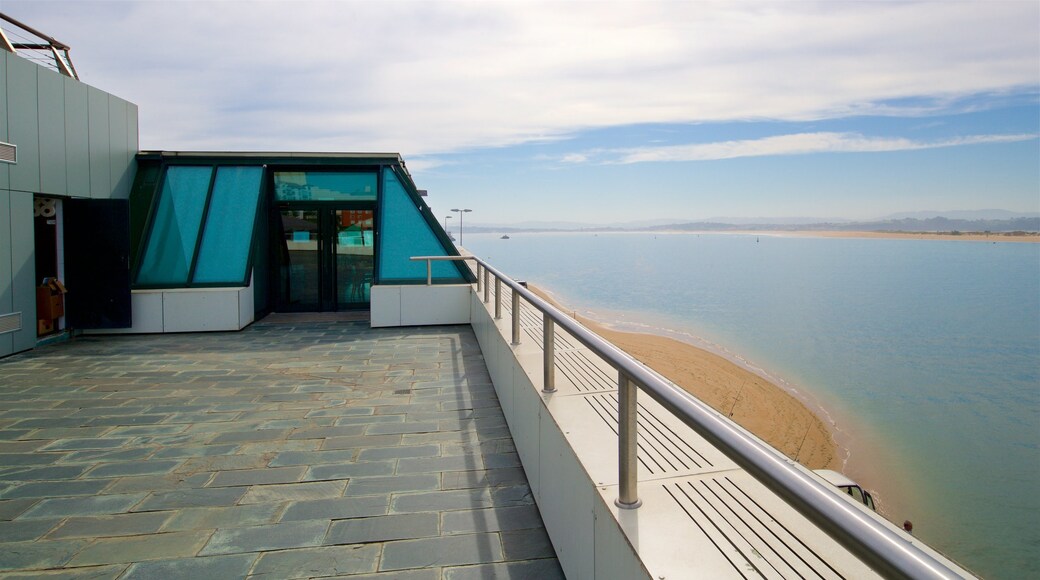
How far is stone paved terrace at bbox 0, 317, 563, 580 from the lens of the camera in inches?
140

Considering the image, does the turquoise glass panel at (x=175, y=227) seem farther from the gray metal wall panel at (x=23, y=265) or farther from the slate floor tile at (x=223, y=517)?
the slate floor tile at (x=223, y=517)

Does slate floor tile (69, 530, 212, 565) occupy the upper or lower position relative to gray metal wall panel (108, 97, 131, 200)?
lower

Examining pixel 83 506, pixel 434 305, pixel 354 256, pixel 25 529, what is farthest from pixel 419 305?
pixel 25 529

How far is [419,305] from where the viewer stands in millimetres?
11414

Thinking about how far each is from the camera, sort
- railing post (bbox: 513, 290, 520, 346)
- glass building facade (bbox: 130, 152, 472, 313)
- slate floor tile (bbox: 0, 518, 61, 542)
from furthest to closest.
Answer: glass building facade (bbox: 130, 152, 472, 313) → railing post (bbox: 513, 290, 520, 346) → slate floor tile (bbox: 0, 518, 61, 542)

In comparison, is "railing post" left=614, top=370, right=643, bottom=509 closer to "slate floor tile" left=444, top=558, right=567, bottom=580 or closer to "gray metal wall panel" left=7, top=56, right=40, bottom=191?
"slate floor tile" left=444, top=558, right=567, bottom=580

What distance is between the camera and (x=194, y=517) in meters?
4.07

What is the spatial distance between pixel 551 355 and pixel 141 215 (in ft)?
34.2

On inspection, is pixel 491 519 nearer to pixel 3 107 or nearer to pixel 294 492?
pixel 294 492

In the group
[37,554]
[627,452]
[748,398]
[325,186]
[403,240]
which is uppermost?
[325,186]

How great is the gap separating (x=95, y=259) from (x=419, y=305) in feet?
16.7

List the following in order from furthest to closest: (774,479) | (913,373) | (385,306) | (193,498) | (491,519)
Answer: (913,373) < (385,306) < (193,498) < (491,519) < (774,479)

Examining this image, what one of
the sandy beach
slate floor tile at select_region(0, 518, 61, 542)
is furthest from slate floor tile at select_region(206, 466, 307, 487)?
the sandy beach

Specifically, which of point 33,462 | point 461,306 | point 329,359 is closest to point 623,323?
point 461,306
